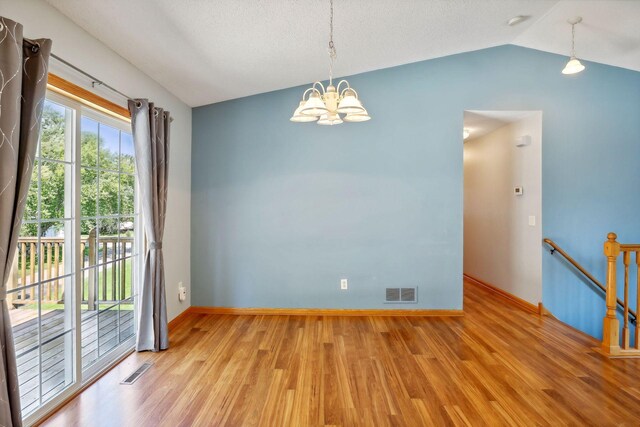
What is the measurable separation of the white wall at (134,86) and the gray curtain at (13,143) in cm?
29

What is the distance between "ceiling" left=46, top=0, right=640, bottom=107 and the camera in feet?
7.94

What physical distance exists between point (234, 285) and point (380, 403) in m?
2.46

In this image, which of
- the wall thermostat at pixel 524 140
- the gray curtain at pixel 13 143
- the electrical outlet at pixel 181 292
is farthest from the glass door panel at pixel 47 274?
the wall thermostat at pixel 524 140

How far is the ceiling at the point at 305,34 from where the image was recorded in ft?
7.94

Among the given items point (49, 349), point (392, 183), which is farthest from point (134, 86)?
point (392, 183)

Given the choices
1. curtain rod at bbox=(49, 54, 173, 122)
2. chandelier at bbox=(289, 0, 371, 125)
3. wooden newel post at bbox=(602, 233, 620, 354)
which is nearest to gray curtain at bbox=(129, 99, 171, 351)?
curtain rod at bbox=(49, 54, 173, 122)

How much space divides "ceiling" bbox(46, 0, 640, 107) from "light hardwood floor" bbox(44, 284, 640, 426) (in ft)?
8.58

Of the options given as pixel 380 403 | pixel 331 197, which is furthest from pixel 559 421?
pixel 331 197

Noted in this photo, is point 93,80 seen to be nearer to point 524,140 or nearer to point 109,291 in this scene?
point 109,291

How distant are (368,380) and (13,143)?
2667 millimetres

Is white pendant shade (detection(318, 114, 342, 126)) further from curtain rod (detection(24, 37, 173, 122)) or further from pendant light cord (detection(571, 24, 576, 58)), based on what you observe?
pendant light cord (detection(571, 24, 576, 58))

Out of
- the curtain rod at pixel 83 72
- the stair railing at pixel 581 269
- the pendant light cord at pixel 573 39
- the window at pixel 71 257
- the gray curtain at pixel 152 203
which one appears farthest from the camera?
the stair railing at pixel 581 269

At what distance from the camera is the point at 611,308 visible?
3.16m

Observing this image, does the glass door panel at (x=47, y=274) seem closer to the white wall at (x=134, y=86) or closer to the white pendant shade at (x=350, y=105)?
the white wall at (x=134, y=86)
